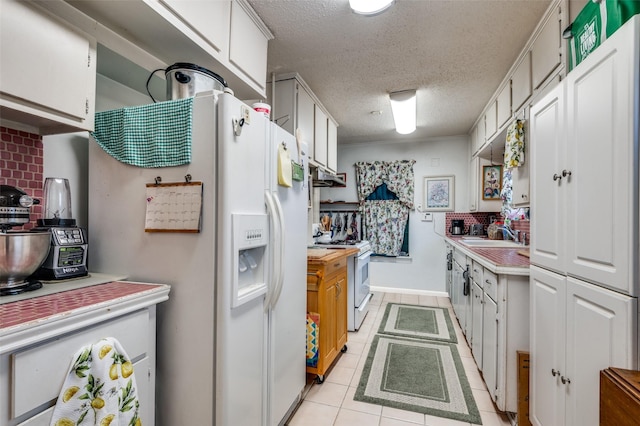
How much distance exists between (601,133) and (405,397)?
5.91 ft

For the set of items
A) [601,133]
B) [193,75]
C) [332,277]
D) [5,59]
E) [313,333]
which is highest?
[193,75]

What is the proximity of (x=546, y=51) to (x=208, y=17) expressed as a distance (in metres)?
1.95

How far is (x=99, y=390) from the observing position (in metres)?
0.83

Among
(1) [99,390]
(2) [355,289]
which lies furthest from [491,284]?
(1) [99,390]

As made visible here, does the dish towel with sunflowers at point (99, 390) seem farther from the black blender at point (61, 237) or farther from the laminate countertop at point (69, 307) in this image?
the black blender at point (61, 237)

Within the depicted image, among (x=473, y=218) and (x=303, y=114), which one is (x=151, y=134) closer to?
(x=303, y=114)

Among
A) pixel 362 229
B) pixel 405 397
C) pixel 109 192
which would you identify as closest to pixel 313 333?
pixel 405 397

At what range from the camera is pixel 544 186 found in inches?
54.0

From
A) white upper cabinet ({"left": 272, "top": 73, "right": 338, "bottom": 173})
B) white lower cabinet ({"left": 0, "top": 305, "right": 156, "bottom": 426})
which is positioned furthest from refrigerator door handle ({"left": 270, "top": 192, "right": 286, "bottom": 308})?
white upper cabinet ({"left": 272, "top": 73, "right": 338, "bottom": 173})

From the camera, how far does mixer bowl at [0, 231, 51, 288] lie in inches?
36.0

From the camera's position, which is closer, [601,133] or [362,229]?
[601,133]

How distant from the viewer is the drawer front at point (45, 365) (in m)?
0.69

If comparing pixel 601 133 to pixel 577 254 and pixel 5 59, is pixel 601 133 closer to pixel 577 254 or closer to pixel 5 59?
pixel 577 254

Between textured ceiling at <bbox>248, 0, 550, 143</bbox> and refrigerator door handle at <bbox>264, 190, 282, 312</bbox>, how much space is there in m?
1.21
